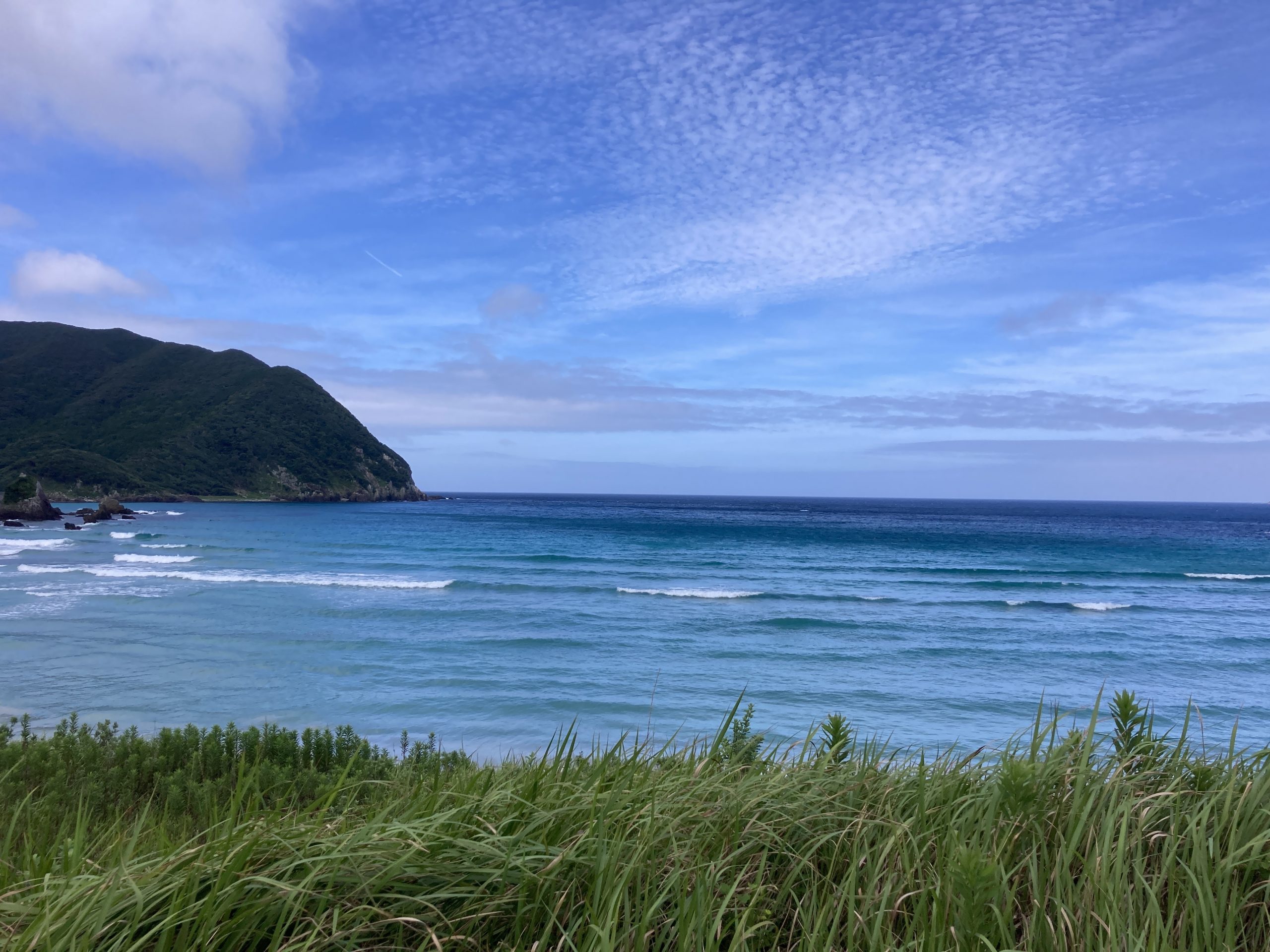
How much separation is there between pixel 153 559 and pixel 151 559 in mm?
67

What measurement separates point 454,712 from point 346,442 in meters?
113

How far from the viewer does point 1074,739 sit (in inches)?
106

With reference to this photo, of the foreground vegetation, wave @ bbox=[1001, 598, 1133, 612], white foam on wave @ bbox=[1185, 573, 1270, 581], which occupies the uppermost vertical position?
the foreground vegetation

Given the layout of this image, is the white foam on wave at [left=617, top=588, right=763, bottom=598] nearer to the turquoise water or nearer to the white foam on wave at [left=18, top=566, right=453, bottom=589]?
the turquoise water

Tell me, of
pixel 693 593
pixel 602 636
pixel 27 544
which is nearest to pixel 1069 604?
pixel 693 593

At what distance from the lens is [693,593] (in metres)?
25.0

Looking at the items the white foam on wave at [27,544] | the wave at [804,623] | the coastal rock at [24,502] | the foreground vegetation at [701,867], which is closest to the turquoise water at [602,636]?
the wave at [804,623]

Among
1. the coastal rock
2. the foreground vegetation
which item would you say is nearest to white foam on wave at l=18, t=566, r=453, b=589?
the foreground vegetation

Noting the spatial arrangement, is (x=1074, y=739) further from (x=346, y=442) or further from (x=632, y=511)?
(x=346, y=442)

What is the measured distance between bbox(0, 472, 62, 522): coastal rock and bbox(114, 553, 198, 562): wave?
34.1 meters

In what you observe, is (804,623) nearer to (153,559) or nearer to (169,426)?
(153,559)

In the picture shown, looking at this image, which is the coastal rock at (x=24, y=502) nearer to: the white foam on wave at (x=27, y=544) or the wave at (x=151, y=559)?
the white foam on wave at (x=27, y=544)

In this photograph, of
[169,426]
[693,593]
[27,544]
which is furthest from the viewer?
[169,426]

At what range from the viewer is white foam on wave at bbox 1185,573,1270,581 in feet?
106
